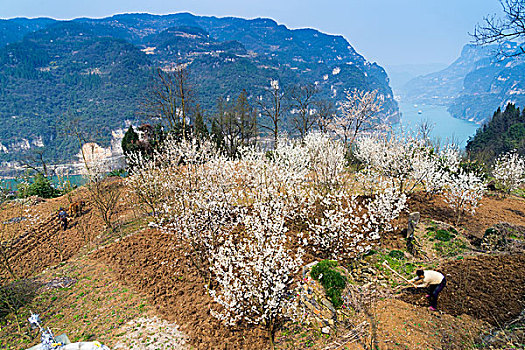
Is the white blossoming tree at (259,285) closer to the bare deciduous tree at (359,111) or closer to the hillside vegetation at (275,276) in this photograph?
the hillside vegetation at (275,276)

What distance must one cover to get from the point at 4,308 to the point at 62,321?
2.09 metres

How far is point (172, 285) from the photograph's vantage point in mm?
8492

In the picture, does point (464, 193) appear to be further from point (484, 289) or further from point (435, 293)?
point (435, 293)

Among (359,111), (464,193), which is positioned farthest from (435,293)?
(359,111)

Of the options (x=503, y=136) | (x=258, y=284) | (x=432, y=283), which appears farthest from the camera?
(x=503, y=136)

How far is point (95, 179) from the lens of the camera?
1349 centimetres

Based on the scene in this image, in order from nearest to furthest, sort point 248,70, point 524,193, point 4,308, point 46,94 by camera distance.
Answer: point 4,308 → point 524,193 → point 46,94 → point 248,70

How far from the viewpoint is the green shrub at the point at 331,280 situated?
21.7ft

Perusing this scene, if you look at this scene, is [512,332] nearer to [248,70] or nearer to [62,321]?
[62,321]

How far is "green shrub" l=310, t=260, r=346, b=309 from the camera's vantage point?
660cm

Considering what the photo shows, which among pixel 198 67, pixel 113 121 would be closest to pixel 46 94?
pixel 113 121

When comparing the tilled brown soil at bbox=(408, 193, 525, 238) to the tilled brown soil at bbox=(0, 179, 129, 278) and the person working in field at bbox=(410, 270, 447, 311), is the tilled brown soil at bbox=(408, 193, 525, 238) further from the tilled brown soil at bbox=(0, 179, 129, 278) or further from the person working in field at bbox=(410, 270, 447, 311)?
the tilled brown soil at bbox=(0, 179, 129, 278)

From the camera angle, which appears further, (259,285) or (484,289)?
(484,289)

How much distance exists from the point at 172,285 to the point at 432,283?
774 centimetres
